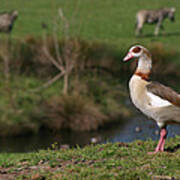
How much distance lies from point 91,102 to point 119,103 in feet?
5.28

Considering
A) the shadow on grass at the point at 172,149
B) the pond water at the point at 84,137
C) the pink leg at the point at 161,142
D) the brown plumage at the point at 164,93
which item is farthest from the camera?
the pond water at the point at 84,137

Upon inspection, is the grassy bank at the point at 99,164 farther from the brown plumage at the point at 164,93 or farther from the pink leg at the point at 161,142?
the brown plumage at the point at 164,93

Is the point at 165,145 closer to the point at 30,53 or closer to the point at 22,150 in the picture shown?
the point at 22,150

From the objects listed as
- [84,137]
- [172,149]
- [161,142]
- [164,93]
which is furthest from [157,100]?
[84,137]

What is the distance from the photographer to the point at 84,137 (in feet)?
52.5

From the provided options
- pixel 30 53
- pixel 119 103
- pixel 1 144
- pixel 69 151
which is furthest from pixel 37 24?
pixel 69 151

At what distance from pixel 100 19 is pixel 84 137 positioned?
2052 centimetres

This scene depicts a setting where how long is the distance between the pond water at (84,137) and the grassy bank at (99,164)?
6.25 m

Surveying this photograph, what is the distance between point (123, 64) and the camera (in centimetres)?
A: 2169

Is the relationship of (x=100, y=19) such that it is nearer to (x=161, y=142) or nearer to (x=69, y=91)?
(x=69, y=91)

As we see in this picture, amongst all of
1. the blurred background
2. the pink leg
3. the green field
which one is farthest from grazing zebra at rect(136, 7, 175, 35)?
the pink leg

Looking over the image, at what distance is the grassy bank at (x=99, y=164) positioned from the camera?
6840mm

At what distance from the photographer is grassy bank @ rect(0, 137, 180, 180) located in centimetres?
684

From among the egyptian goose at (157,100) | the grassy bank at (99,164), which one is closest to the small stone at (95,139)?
the grassy bank at (99,164)
